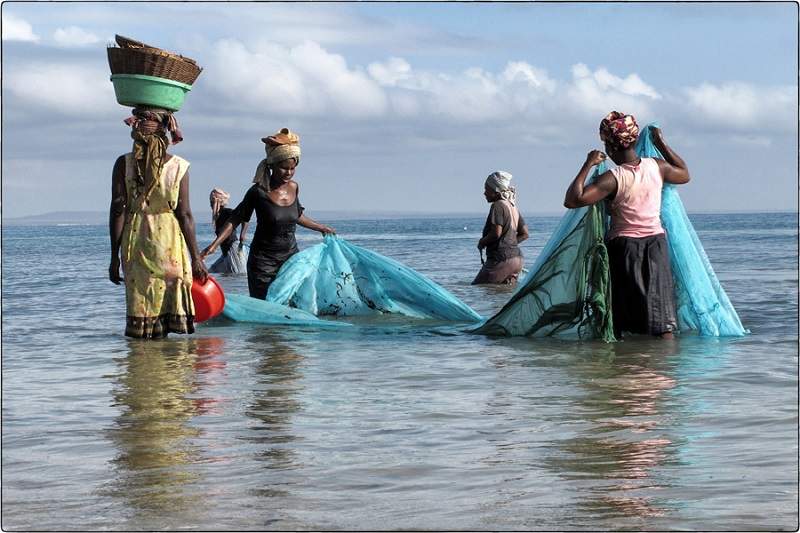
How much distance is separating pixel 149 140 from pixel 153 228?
59cm

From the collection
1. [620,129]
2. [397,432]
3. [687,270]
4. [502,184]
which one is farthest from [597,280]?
[502,184]

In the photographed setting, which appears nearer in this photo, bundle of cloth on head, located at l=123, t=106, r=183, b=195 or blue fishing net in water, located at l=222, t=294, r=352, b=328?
bundle of cloth on head, located at l=123, t=106, r=183, b=195

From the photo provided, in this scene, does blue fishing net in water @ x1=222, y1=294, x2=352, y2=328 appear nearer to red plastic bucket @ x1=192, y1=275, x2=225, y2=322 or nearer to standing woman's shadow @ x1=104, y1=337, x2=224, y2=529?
standing woman's shadow @ x1=104, y1=337, x2=224, y2=529

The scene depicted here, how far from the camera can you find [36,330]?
11.5 meters

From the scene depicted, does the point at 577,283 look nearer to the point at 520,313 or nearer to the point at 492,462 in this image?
the point at 520,313

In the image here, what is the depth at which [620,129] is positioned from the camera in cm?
848

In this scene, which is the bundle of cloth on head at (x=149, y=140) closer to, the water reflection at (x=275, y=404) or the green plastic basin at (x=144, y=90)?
the green plastic basin at (x=144, y=90)

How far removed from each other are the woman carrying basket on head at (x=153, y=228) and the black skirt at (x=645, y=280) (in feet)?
9.28

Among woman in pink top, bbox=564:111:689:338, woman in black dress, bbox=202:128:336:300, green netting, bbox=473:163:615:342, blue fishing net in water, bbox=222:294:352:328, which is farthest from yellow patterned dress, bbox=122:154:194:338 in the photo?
woman in pink top, bbox=564:111:689:338

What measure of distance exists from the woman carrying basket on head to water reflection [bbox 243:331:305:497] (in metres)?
0.74

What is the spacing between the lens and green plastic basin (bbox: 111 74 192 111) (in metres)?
8.52

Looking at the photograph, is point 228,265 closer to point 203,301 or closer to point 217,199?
point 217,199

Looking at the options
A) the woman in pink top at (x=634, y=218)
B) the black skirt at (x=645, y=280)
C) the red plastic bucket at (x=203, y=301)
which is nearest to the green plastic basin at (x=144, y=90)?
the red plastic bucket at (x=203, y=301)

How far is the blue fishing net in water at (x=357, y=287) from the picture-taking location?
1123 cm
